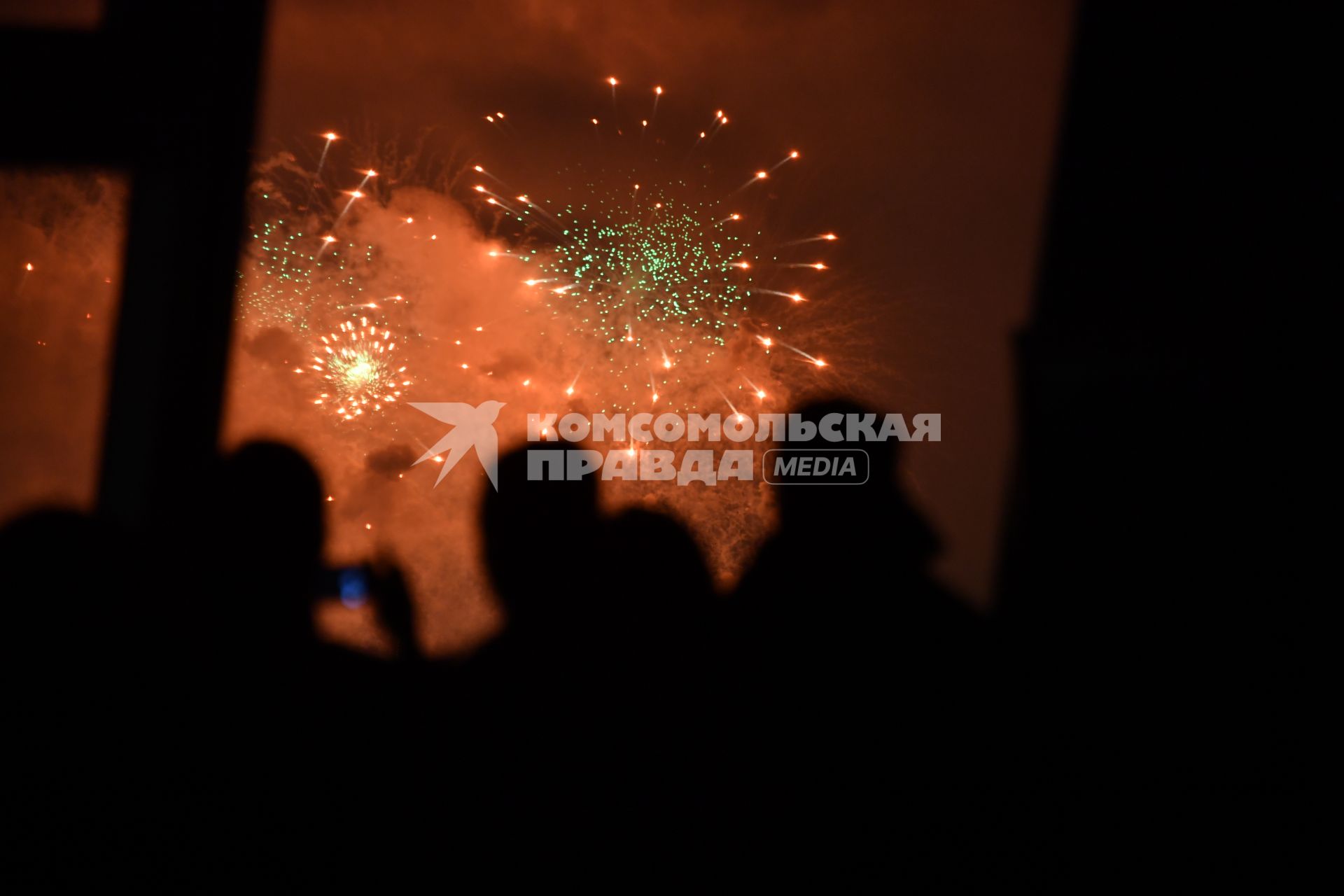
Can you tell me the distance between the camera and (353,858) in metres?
1.01

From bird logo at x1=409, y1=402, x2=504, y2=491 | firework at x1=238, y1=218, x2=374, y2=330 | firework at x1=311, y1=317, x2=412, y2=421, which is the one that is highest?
firework at x1=238, y1=218, x2=374, y2=330

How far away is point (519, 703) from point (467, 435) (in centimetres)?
55

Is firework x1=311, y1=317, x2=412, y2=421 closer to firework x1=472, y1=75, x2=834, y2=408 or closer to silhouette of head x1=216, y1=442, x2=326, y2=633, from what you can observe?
silhouette of head x1=216, y1=442, x2=326, y2=633

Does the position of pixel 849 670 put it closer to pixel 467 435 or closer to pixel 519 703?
pixel 519 703

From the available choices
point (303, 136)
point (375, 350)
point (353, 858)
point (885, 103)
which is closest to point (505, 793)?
point (353, 858)

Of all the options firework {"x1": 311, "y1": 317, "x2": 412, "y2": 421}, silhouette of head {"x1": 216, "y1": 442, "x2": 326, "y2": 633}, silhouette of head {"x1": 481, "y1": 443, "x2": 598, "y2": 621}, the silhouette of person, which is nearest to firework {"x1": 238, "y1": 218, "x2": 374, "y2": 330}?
firework {"x1": 311, "y1": 317, "x2": 412, "y2": 421}

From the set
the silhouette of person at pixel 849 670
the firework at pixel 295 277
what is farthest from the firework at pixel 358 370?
the silhouette of person at pixel 849 670

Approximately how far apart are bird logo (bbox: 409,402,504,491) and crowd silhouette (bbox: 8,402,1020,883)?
0.04 meters

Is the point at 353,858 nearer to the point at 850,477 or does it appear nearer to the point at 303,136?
the point at 850,477

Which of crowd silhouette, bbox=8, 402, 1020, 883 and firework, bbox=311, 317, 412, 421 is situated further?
firework, bbox=311, 317, 412, 421

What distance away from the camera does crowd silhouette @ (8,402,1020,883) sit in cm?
104

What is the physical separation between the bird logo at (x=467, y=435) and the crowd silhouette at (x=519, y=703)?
0.04 metres

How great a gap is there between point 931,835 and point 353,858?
106 centimetres

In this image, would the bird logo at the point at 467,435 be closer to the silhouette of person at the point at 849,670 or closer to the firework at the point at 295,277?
the firework at the point at 295,277
